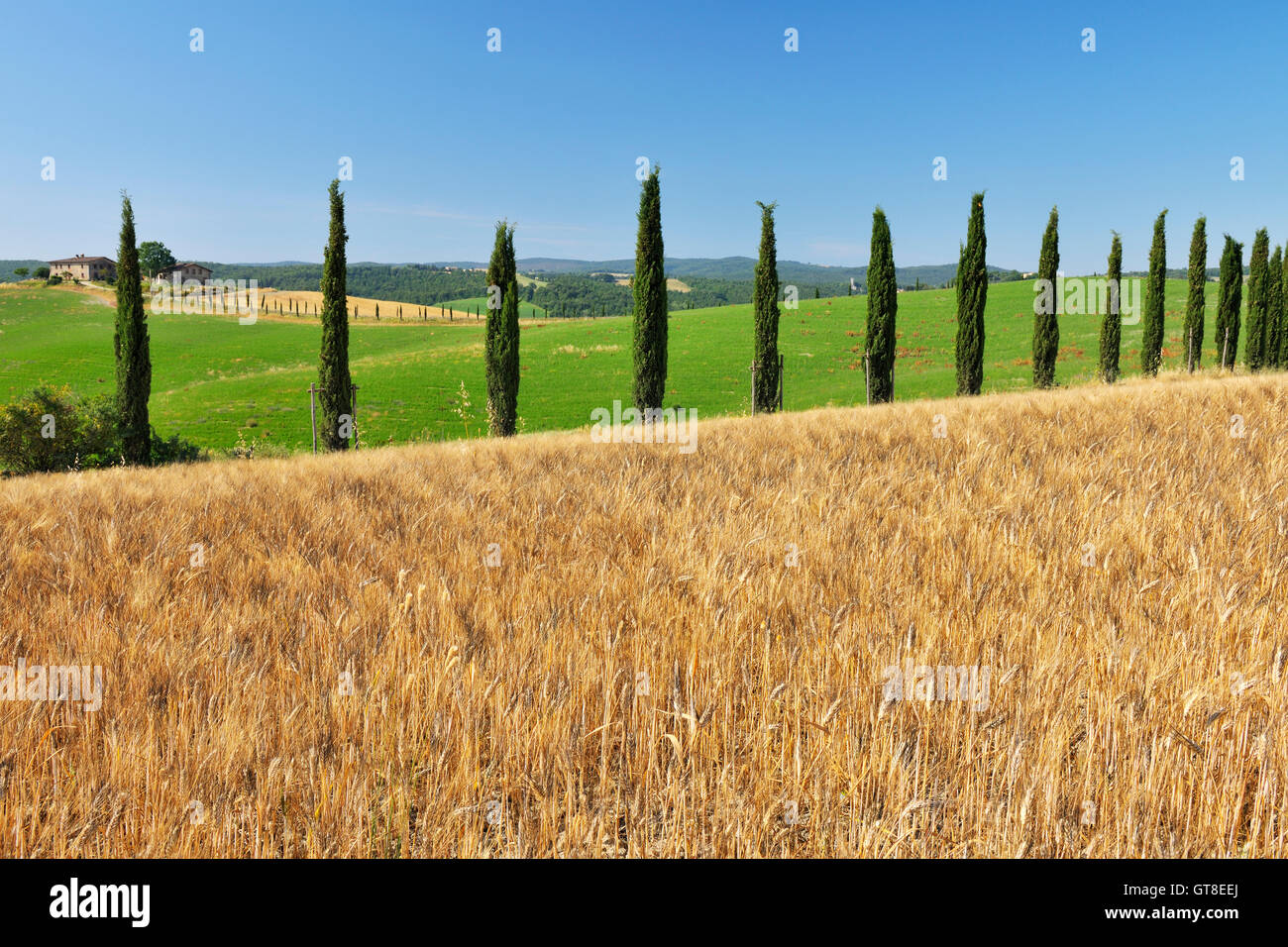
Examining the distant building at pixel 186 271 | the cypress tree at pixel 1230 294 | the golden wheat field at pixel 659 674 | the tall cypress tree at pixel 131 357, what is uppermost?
the distant building at pixel 186 271

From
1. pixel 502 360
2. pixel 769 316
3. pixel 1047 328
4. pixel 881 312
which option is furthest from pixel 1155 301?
pixel 502 360

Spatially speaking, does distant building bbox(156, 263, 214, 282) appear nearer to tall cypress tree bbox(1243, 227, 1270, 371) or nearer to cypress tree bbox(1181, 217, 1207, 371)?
cypress tree bbox(1181, 217, 1207, 371)

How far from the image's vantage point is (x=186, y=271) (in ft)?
429

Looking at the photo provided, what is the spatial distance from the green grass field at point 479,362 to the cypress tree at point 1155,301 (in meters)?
3.67

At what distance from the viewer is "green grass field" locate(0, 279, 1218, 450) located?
124 ft

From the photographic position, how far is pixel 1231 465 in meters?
5.84

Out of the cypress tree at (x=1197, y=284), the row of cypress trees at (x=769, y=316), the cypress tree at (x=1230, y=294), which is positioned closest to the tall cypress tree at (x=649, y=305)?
the row of cypress trees at (x=769, y=316)

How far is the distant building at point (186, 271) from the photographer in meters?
125

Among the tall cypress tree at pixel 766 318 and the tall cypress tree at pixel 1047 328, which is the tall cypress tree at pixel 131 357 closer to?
the tall cypress tree at pixel 766 318

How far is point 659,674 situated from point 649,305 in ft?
80.5

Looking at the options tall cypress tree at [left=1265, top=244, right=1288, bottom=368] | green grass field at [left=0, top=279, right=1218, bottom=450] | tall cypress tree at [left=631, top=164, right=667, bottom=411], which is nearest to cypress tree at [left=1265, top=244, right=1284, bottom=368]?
tall cypress tree at [left=1265, top=244, right=1288, bottom=368]
